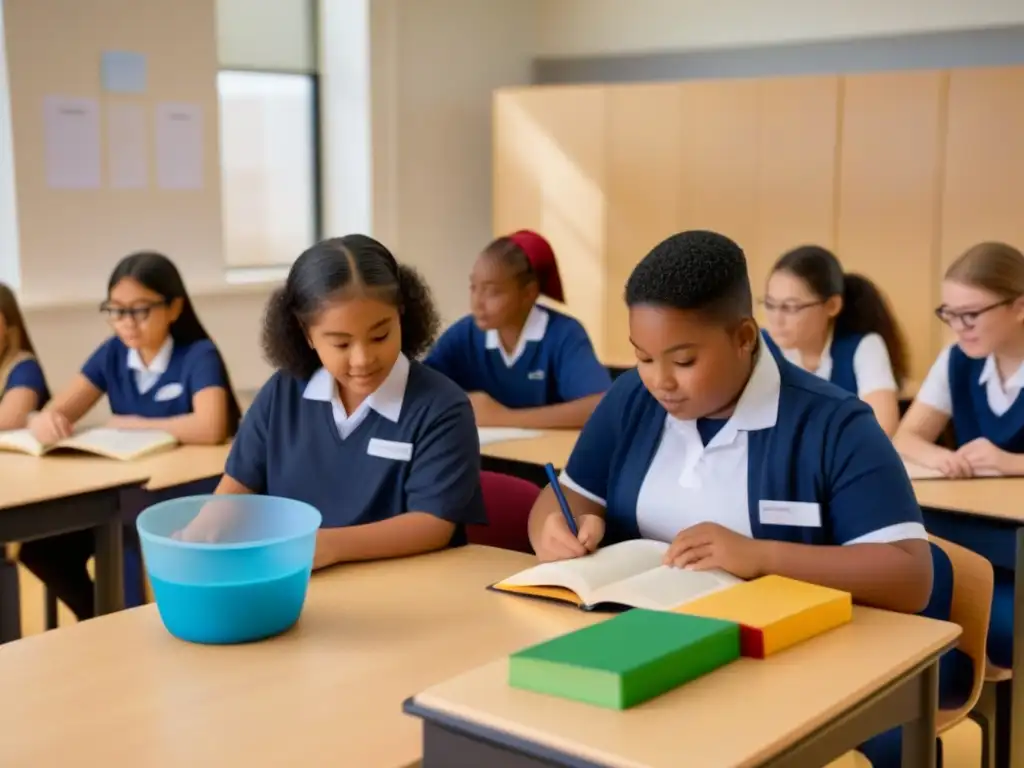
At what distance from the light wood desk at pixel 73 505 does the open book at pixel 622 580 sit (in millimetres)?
1169

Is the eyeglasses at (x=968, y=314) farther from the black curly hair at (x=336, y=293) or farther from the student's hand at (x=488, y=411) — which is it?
the black curly hair at (x=336, y=293)

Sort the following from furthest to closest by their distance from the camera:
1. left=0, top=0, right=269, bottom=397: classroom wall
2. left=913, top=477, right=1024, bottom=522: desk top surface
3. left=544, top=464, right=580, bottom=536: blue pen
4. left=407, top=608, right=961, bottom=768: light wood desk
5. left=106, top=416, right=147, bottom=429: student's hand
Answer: left=0, top=0, right=269, bottom=397: classroom wall, left=106, top=416, right=147, bottom=429: student's hand, left=913, top=477, right=1024, bottom=522: desk top surface, left=544, top=464, right=580, bottom=536: blue pen, left=407, top=608, right=961, bottom=768: light wood desk

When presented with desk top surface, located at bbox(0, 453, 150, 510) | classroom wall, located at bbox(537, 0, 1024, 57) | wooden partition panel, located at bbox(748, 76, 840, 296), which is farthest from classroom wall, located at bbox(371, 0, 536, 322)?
desk top surface, located at bbox(0, 453, 150, 510)

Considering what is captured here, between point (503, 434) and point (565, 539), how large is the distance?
1.41 metres

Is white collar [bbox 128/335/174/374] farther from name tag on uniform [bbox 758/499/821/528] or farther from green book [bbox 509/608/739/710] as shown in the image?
green book [bbox 509/608/739/710]

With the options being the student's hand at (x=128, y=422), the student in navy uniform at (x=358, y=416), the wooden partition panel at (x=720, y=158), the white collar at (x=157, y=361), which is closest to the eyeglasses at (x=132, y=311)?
the white collar at (x=157, y=361)

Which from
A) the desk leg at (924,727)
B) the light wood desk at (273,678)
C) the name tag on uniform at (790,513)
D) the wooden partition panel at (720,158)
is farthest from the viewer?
the wooden partition panel at (720,158)

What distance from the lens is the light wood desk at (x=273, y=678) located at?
123 cm

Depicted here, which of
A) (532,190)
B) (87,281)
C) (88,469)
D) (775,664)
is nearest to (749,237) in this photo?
(532,190)

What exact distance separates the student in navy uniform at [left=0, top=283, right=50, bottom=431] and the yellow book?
236cm

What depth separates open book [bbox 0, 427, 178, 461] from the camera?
9.52 ft

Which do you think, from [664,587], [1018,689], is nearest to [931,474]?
[1018,689]

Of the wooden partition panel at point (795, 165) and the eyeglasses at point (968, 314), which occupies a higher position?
the wooden partition panel at point (795, 165)

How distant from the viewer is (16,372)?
3.33 m
